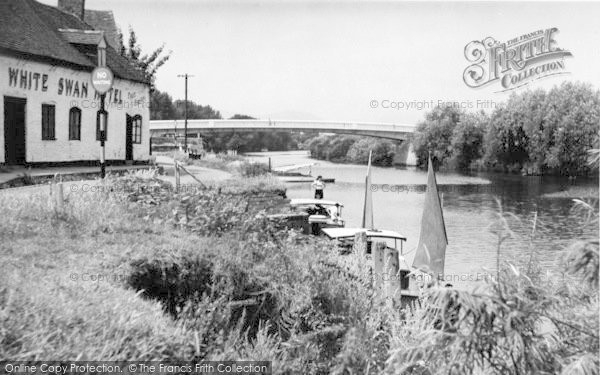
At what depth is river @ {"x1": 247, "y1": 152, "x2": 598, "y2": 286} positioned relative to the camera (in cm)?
1931

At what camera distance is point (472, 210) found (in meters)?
29.1

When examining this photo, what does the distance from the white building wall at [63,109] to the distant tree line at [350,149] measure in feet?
133

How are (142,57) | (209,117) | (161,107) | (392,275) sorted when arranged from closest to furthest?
(392,275) < (142,57) < (209,117) < (161,107)

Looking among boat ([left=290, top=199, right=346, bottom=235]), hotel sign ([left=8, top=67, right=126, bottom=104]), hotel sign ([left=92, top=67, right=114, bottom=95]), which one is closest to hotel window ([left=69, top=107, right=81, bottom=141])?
hotel sign ([left=8, top=67, right=126, bottom=104])

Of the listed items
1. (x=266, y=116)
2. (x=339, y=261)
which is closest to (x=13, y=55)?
(x=339, y=261)

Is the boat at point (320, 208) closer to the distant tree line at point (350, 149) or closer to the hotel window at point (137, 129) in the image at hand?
the hotel window at point (137, 129)

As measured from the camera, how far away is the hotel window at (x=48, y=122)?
2262cm

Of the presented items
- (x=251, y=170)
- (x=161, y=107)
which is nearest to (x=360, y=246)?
(x=251, y=170)

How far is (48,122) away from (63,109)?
856 mm

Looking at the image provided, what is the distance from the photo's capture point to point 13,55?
801 inches

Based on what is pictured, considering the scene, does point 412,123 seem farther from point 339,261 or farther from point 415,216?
point 339,261

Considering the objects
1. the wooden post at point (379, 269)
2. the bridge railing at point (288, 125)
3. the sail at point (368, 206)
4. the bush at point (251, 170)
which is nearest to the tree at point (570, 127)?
the bridge railing at point (288, 125)

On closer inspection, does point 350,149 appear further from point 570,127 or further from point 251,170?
point 251,170

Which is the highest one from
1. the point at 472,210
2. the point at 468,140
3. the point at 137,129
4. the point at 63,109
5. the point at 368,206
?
the point at 63,109
